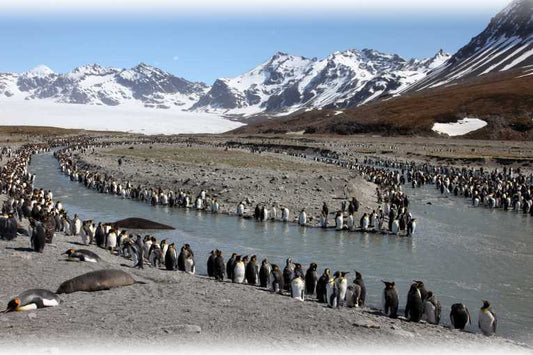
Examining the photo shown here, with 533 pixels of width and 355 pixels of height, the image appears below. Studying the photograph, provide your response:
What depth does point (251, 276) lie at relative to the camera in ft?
48.5

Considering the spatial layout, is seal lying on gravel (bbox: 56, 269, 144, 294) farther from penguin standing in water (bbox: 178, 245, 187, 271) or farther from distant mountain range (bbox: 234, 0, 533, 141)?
distant mountain range (bbox: 234, 0, 533, 141)

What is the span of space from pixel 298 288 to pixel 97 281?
4803mm

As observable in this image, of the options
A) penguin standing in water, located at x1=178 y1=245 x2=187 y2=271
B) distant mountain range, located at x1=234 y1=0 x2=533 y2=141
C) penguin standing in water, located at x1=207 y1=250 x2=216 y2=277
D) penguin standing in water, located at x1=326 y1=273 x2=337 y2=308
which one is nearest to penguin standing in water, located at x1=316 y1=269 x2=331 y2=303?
penguin standing in water, located at x1=326 y1=273 x2=337 y2=308

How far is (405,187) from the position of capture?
4134 cm

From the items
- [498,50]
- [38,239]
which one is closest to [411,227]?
[38,239]

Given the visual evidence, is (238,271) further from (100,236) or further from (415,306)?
(100,236)

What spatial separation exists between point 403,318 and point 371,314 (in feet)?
2.34

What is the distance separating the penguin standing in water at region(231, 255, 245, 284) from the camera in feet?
48.5

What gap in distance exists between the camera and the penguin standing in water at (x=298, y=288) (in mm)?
13117

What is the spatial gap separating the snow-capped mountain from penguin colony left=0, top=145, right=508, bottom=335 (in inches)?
5484

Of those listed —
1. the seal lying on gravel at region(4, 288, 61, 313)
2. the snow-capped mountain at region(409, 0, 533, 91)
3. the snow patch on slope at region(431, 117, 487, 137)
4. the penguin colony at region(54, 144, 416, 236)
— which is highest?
the snow-capped mountain at region(409, 0, 533, 91)

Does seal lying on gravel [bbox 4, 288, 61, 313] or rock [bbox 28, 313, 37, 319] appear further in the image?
seal lying on gravel [bbox 4, 288, 61, 313]

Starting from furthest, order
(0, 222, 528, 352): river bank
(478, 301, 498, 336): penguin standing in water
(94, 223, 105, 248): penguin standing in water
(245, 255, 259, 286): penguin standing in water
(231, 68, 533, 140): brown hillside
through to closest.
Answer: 1. (231, 68, 533, 140): brown hillside
2. (94, 223, 105, 248): penguin standing in water
3. (245, 255, 259, 286): penguin standing in water
4. (478, 301, 498, 336): penguin standing in water
5. (0, 222, 528, 352): river bank

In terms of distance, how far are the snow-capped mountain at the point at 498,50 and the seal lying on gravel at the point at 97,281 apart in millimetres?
142961
